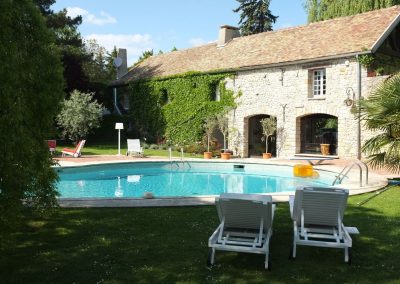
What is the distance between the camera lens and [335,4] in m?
28.1

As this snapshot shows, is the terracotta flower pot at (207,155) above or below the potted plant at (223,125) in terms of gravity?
below

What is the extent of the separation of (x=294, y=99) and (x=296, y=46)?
289cm

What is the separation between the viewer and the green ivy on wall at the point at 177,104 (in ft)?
76.1

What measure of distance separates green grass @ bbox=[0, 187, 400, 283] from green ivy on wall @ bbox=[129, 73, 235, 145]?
52.8 ft

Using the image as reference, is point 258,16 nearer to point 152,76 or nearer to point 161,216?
point 152,76

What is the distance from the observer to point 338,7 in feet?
91.1

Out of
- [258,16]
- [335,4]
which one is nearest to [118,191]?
[335,4]

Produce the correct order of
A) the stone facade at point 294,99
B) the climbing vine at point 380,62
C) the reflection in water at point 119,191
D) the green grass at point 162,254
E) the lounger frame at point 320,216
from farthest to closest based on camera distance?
the stone facade at point 294,99
the climbing vine at point 380,62
the reflection in water at point 119,191
the lounger frame at point 320,216
the green grass at point 162,254

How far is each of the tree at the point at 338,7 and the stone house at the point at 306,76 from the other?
6.28 meters

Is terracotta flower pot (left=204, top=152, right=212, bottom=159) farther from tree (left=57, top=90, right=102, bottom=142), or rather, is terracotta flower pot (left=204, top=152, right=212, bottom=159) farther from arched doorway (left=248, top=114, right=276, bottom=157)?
tree (left=57, top=90, right=102, bottom=142)

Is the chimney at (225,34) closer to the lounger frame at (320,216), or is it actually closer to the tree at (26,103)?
the tree at (26,103)

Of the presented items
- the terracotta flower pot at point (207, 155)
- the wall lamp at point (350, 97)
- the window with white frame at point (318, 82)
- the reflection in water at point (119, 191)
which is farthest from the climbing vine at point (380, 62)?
the reflection in water at point (119, 191)

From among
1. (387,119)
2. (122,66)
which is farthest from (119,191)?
(122,66)

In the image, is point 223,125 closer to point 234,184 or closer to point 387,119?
point 234,184
